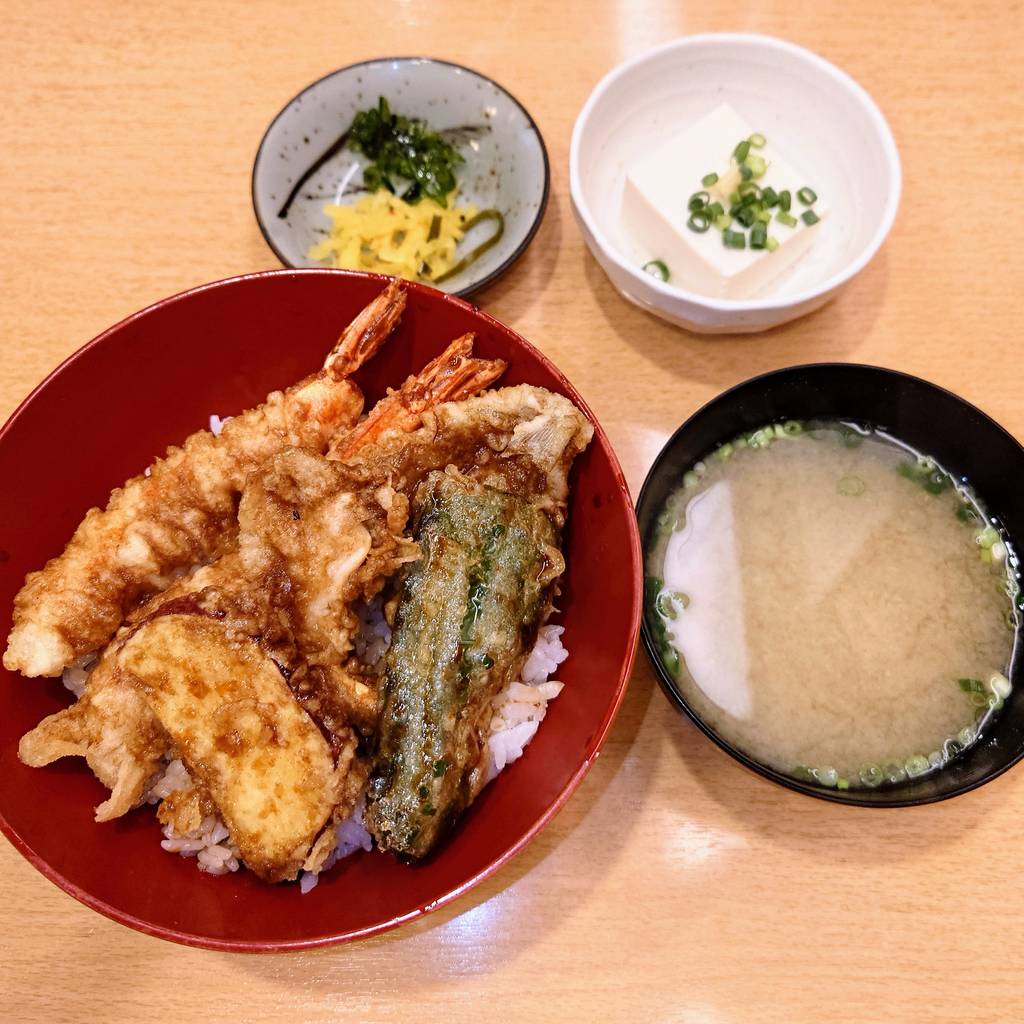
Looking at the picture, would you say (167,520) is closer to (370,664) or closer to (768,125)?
(370,664)

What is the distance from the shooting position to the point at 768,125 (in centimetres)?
225

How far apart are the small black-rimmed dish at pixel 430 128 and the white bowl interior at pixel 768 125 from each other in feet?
0.66

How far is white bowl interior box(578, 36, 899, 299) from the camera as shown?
2072mm

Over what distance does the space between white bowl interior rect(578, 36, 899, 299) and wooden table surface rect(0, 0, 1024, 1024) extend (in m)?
0.15

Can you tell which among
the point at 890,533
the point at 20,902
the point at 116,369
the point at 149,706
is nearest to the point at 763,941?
the point at 890,533

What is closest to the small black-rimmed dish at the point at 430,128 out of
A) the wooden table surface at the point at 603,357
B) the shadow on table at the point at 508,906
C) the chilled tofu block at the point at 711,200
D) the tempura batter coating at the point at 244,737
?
the wooden table surface at the point at 603,357

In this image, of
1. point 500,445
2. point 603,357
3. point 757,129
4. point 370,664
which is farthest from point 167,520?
point 757,129

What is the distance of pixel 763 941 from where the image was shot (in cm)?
170

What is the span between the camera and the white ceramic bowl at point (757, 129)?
198 centimetres

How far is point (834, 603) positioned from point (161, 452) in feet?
5.15

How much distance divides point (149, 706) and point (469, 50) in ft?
6.74

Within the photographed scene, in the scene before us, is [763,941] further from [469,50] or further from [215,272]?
[469,50]

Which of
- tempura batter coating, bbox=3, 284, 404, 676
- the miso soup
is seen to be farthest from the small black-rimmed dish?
the miso soup

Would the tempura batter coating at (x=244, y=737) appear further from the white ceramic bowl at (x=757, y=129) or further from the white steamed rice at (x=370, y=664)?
the white ceramic bowl at (x=757, y=129)
